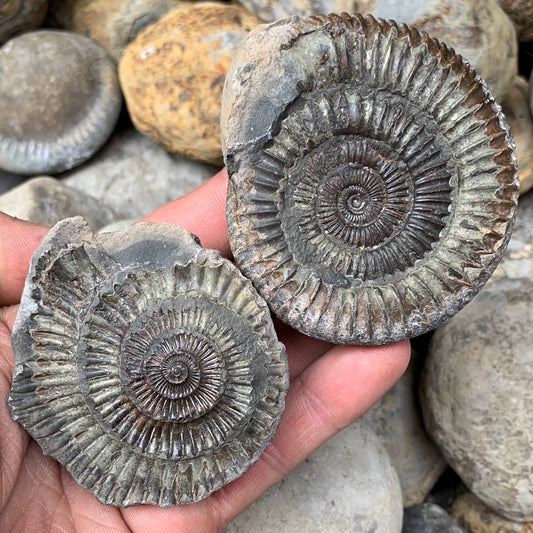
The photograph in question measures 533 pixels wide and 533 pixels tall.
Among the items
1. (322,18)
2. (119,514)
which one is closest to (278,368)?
(119,514)

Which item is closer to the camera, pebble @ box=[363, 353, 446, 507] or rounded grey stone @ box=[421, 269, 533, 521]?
rounded grey stone @ box=[421, 269, 533, 521]

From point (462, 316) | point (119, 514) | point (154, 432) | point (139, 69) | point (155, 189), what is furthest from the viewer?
point (155, 189)

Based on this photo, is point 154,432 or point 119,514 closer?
point 154,432

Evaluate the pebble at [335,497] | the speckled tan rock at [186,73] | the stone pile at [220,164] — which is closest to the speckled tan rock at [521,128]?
the stone pile at [220,164]

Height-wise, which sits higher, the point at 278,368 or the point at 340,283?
the point at 340,283

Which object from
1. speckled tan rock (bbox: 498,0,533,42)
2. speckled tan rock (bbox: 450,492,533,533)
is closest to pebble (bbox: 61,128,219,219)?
speckled tan rock (bbox: 498,0,533,42)

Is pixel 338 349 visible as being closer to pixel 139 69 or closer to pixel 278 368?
pixel 278 368

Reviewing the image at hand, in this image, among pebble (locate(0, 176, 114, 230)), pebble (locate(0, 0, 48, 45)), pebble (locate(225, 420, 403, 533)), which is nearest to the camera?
pebble (locate(225, 420, 403, 533))

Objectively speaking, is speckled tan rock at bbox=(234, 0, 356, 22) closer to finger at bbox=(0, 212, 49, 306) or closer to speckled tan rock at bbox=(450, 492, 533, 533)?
A: finger at bbox=(0, 212, 49, 306)
